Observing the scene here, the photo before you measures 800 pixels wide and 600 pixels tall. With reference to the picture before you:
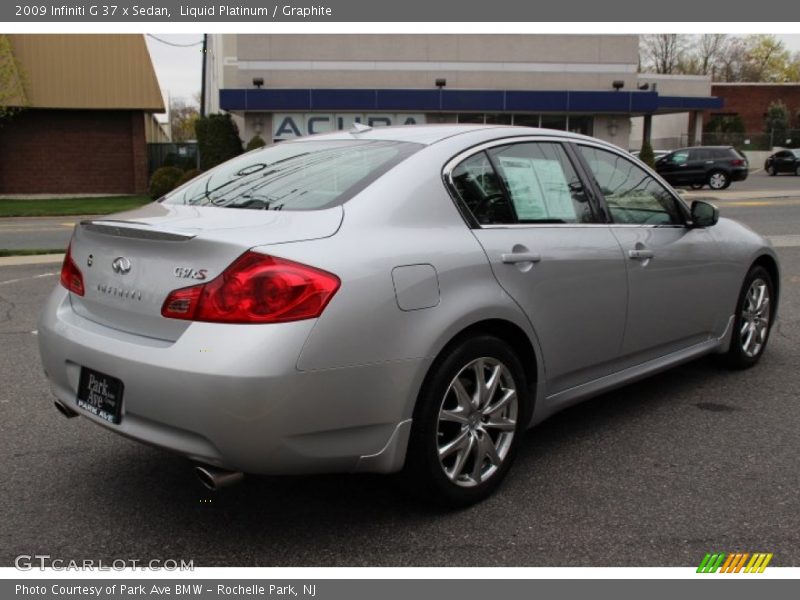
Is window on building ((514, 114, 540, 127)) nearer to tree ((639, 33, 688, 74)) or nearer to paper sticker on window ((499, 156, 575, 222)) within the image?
paper sticker on window ((499, 156, 575, 222))

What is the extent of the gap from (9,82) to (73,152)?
367cm

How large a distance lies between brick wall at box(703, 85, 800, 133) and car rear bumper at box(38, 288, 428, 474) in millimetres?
58055

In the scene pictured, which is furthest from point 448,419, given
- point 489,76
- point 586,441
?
point 489,76

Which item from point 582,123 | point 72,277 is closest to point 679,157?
point 582,123

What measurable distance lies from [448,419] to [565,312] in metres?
0.88

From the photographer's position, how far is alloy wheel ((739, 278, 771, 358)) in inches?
213

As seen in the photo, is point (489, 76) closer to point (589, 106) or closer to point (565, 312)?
point (589, 106)

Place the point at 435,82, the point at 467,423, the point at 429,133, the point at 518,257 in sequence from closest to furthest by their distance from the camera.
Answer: the point at 467,423
the point at 518,257
the point at 429,133
the point at 435,82

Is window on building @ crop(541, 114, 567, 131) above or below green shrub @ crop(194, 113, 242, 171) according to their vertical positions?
above

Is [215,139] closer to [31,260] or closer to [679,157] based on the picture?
[31,260]

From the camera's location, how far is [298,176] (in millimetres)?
3688

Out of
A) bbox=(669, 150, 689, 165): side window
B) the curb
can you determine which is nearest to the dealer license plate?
the curb

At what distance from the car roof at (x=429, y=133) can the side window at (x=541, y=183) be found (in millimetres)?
82

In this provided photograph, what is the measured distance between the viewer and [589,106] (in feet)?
94.0
